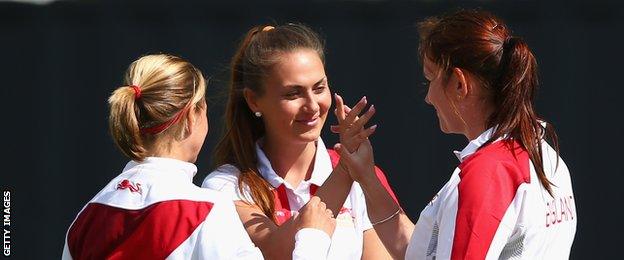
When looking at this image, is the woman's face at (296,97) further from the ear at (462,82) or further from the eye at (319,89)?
the ear at (462,82)

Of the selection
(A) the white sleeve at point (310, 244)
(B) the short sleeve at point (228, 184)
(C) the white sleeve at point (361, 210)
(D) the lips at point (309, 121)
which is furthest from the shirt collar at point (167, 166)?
(C) the white sleeve at point (361, 210)

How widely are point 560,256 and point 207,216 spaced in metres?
0.76

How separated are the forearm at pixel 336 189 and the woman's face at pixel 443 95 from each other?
446 millimetres

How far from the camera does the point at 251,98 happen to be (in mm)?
3262

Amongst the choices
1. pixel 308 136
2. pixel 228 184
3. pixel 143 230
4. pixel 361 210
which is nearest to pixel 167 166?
pixel 143 230

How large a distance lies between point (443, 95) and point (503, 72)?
0.61 feet

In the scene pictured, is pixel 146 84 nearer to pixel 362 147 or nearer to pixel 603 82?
pixel 362 147

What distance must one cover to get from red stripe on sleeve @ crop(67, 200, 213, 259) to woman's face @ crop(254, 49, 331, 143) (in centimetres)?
69

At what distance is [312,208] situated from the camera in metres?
2.90

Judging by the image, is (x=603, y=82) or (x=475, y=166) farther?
(x=603, y=82)

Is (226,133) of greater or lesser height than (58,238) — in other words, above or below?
above

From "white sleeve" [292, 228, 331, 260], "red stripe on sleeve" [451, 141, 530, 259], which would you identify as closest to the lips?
"white sleeve" [292, 228, 331, 260]

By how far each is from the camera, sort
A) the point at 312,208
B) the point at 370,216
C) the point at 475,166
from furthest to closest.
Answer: the point at 370,216 → the point at 312,208 → the point at 475,166

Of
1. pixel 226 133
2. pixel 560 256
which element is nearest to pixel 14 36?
pixel 226 133
